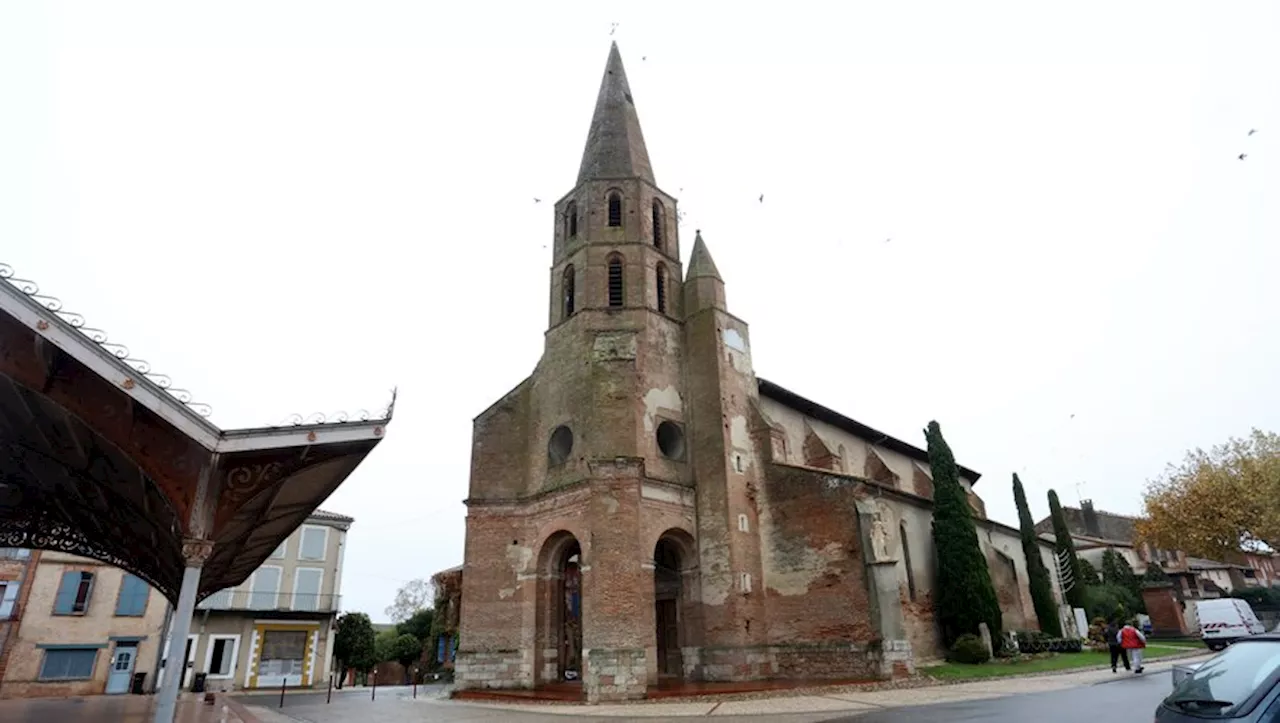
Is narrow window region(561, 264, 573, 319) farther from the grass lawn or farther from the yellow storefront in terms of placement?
the yellow storefront

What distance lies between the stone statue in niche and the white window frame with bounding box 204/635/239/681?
1173 inches

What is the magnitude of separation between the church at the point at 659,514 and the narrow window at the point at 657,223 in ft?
0.30

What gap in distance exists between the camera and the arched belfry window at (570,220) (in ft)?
91.6

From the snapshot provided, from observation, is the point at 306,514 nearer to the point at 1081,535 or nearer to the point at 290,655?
the point at 290,655

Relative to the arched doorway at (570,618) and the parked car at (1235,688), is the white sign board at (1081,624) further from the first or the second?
the parked car at (1235,688)

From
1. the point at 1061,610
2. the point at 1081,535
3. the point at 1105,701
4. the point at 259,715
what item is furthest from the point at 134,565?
the point at 1081,535

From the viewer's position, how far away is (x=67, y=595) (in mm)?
28688

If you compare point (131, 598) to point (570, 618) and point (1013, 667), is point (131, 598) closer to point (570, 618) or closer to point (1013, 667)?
point (570, 618)

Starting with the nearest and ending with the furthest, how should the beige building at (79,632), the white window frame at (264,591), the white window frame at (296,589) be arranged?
the beige building at (79,632) < the white window frame at (264,591) < the white window frame at (296,589)

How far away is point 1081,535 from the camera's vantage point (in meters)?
58.2


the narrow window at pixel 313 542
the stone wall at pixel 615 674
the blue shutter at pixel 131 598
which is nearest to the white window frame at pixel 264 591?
the narrow window at pixel 313 542

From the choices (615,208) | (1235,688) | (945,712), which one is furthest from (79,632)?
(1235,688)

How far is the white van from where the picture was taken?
25.7m

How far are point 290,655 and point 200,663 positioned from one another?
3774 mm
